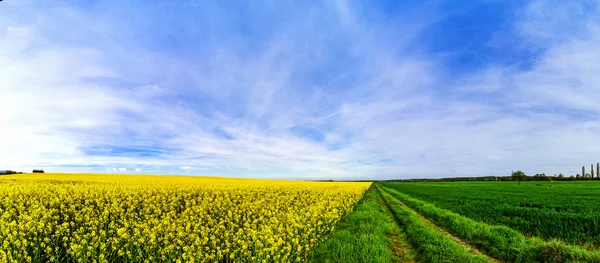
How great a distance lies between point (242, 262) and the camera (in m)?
6.92

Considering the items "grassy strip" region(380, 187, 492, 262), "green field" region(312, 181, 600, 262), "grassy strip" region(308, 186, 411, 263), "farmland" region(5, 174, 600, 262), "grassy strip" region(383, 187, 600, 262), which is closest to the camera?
"farmland" region(5, 174, 600, 262)

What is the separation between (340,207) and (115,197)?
33.6 ft

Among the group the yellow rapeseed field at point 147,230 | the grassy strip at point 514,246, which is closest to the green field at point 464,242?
the grassy strip at point 514,246

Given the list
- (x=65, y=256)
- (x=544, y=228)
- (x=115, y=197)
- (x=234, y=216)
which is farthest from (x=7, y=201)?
(x=544, y=228)

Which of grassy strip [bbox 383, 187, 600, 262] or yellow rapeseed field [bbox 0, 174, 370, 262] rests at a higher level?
yellow rapeseed field [bbox 0, 174, 370, 262]

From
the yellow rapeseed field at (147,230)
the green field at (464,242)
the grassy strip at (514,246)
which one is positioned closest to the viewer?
the yellow rapeseed field at (147,230)

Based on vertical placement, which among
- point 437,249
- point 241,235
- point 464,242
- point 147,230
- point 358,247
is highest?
point 147,230

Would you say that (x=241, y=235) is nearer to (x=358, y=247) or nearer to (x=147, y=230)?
(x=147, y=230)

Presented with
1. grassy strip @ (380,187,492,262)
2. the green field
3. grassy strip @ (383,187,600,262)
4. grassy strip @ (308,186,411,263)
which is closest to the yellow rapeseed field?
grassy strip @ (308,186,411,263)

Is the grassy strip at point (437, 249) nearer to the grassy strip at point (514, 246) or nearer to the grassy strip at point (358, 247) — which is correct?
the grassy strip at point (358, 247)

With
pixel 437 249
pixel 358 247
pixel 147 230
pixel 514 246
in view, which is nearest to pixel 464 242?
pixel 514 246

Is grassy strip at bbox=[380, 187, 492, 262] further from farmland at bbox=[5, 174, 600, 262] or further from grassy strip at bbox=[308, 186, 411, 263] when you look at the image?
grassy strip at bbox=[308, 186, 411, 263]

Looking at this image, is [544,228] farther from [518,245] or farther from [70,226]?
[70,226]

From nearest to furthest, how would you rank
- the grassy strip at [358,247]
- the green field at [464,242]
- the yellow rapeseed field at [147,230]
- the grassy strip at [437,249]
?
1. the yellow rapeseed field at [147,230]
2. the grassy strip at [358,247]
3. the green field at [464,242]
4. the grassy strip at [437,249]
